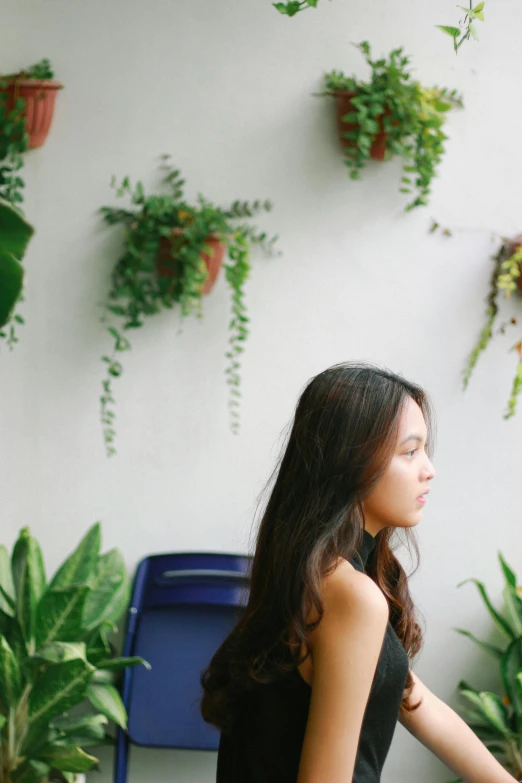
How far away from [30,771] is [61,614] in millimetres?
481

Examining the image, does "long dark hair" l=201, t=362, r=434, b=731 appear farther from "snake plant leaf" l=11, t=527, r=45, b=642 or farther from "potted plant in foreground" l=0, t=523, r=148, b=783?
"snake plant leaf" l=11, t=527, r=45, b=642

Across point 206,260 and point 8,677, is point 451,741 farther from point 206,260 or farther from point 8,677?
point 206,260

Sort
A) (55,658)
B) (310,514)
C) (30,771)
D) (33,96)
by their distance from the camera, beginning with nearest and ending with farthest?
(310,514), (55,658), (30,771), (33,96)

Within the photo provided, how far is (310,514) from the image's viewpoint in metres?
1.42

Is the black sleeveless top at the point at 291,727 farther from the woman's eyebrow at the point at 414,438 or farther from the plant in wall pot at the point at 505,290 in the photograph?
the plant in wall pot at the point at 505,290

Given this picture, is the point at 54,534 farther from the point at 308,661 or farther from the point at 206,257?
the point at 308,661

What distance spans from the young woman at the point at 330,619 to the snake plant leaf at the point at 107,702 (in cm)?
140

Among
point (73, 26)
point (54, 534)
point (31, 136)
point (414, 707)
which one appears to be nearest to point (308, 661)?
point (414, 707)

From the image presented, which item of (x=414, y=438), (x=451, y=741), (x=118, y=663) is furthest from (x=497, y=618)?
(x=414, y=438)

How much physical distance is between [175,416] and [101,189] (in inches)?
32.1

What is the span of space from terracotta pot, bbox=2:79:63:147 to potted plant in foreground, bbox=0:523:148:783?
4.31ft

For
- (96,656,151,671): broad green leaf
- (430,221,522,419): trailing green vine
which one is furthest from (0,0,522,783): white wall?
(96,656,151,671): broad green leaf

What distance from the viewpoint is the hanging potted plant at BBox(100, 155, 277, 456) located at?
9.95 ft

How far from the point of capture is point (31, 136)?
10.1ft
